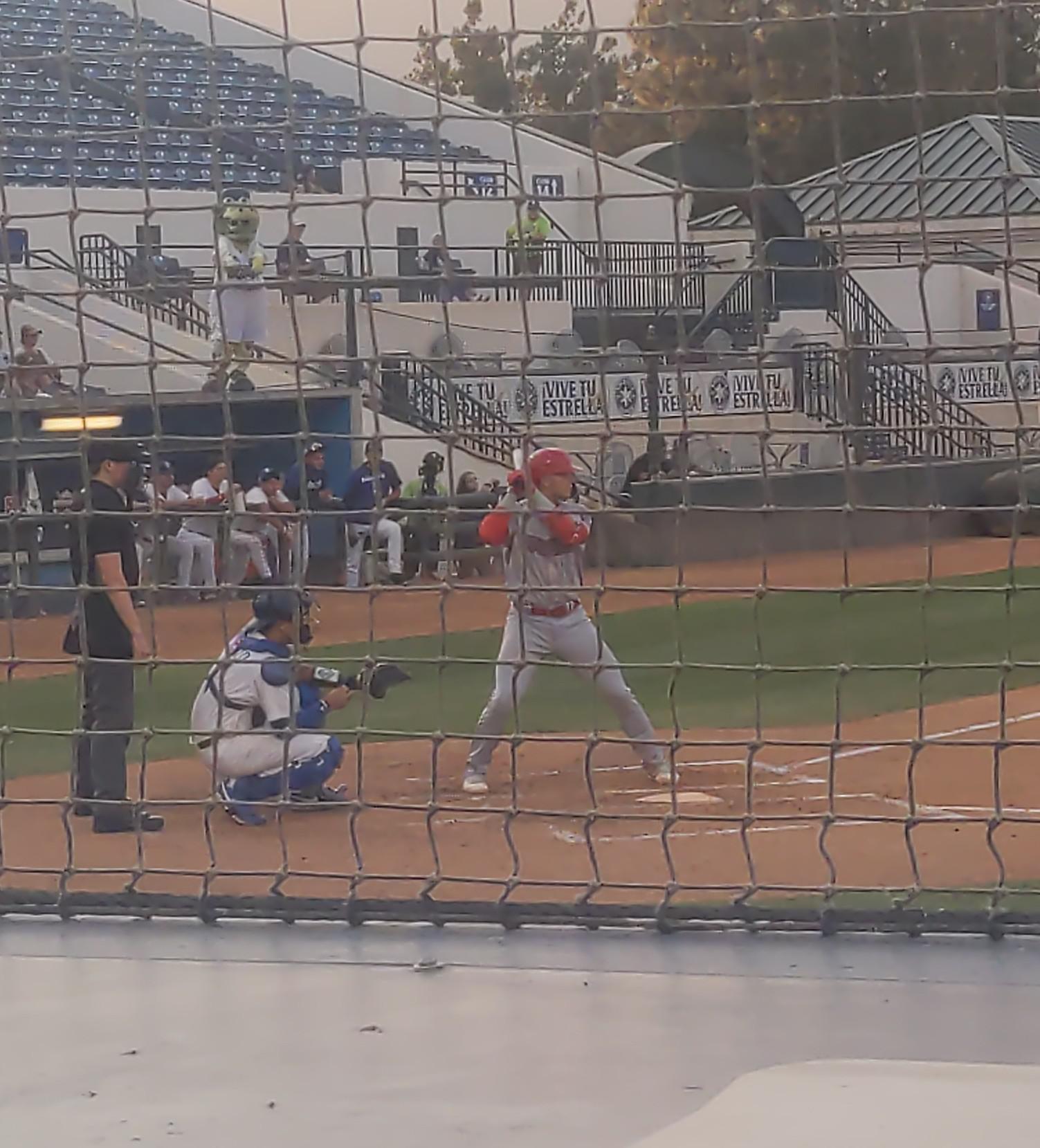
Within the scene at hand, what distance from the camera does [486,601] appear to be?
17.4 metres

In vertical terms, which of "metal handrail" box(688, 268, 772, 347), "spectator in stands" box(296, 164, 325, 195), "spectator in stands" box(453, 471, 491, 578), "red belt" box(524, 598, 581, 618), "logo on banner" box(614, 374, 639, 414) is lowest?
"red belt" box(524, 598, 581, 618)

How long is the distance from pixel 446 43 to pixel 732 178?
8.71 feet

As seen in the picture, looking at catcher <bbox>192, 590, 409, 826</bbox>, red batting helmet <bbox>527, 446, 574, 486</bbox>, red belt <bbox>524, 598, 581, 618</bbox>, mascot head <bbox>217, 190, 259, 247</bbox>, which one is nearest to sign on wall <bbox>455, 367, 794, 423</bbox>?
red belt <bbox>524, 598, 581, 618</bbox>

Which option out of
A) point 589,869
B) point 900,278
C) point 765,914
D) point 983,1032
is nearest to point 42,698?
point 589,869

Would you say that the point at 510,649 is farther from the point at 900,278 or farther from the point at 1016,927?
the point at 900,278

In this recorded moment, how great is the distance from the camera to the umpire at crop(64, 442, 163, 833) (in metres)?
7.31

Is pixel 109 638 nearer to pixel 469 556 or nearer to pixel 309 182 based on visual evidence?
pixel 469 556

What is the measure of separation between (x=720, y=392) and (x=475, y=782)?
10.7 meters

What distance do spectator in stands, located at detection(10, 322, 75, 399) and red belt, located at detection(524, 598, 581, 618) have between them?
2299 mm

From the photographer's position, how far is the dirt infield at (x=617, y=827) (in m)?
6.82

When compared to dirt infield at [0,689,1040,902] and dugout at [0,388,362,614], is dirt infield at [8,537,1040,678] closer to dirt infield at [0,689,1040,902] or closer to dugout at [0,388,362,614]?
dugout at [0,388,362,614]

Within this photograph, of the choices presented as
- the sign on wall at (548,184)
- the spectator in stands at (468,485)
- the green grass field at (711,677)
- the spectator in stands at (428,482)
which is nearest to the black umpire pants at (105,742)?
the green grass field at (711,677)

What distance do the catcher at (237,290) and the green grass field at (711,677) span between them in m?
2.63

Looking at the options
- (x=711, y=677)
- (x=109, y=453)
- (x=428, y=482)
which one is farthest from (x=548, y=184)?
(x=109, y=453)
